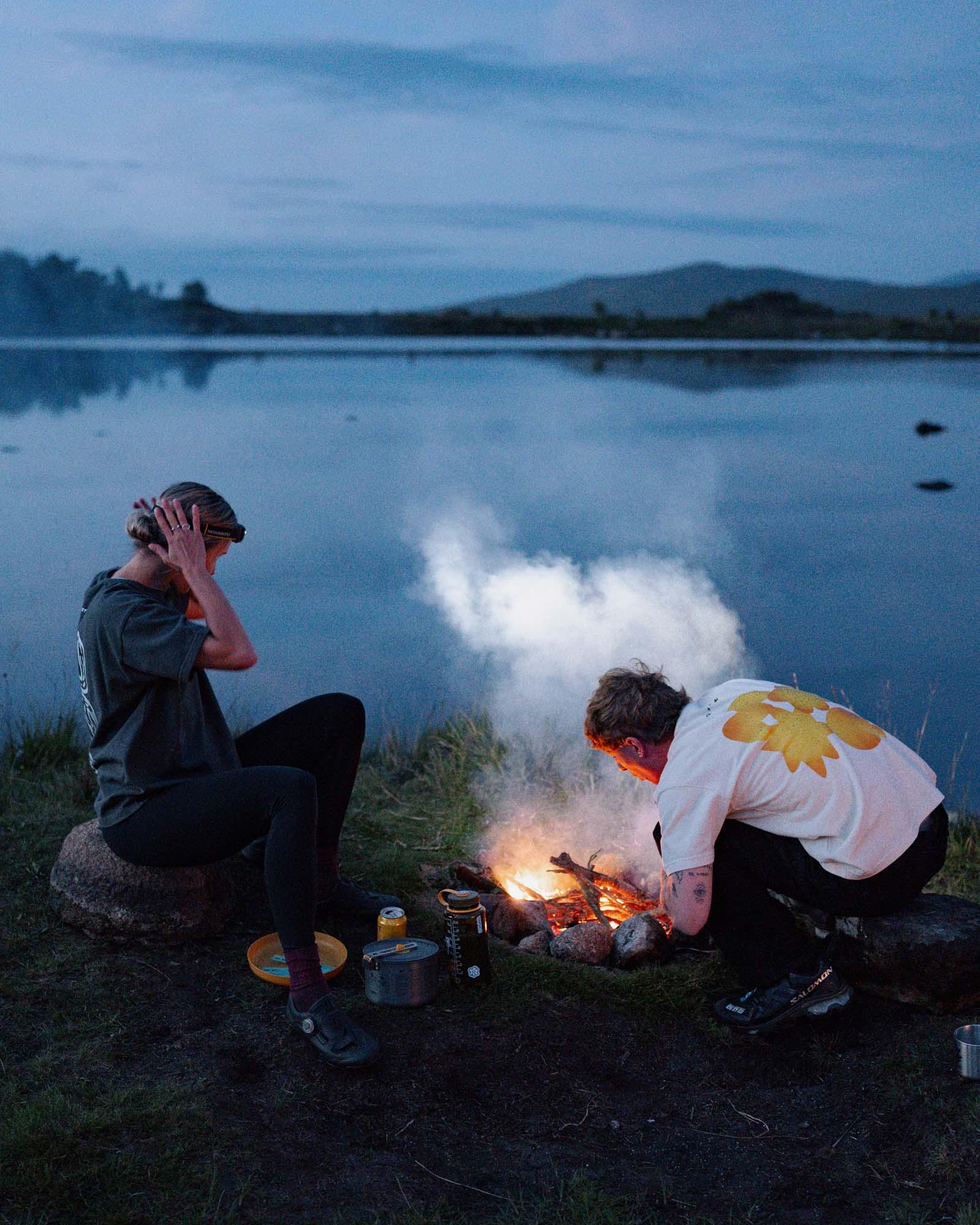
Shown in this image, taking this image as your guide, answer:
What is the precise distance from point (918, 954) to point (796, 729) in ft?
2.44

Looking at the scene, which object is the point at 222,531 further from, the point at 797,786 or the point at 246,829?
the point at 797,786

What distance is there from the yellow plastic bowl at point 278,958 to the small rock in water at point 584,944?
69 cm

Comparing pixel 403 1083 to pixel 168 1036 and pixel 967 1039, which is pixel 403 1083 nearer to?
pixel 168 1036

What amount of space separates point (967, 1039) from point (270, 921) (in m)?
2.11

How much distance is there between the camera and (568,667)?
277 inches

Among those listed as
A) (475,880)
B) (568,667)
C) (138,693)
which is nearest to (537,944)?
(475,880)

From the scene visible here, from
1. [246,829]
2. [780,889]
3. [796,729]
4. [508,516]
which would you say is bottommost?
[508,516]

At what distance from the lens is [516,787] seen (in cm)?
529

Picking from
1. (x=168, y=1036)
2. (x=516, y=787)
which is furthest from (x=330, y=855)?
(x=516, y=787)

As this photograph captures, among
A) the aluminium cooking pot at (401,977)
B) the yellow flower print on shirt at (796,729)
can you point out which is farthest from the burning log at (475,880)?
the yellow flower print on shirt at (796,729)

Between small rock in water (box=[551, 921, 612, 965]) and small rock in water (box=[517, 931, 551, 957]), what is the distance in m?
0.03

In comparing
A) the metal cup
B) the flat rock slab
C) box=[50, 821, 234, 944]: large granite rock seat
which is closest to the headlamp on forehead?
box=[50, 821, 234, 944]: large granite rock seat

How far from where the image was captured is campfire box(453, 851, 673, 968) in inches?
149

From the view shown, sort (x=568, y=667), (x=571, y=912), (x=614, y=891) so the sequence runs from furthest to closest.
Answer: (x=568, y=667)
(x=614, y=891)
(x=571, y=912)
